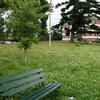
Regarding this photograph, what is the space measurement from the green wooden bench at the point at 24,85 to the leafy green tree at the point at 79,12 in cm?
5205

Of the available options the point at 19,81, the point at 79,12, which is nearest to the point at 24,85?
the point at 19,81

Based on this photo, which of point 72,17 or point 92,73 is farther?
point 72,17

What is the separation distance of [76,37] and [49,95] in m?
62.4

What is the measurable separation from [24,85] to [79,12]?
54907mm

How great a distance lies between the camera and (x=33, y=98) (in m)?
8.78

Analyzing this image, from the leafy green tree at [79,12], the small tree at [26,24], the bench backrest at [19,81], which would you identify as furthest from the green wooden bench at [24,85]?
the leafy green tree at [79,12]

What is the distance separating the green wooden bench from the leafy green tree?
52.1 meters

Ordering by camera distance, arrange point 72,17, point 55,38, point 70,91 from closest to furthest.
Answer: point 70,91 → point 72,17 → point 55,38

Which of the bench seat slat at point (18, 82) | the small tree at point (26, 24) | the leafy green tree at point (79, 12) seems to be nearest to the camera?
the bench seat slat at point (18, 82)

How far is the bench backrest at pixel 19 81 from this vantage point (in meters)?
8.42

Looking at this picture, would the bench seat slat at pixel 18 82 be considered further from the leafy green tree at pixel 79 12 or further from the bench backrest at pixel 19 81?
the leafy green tree at pixel 79 12

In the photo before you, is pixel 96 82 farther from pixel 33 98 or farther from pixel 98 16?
pixel 98 16

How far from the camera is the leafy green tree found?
63.7 metres

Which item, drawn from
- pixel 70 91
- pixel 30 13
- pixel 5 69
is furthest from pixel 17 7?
pixel 70 91
